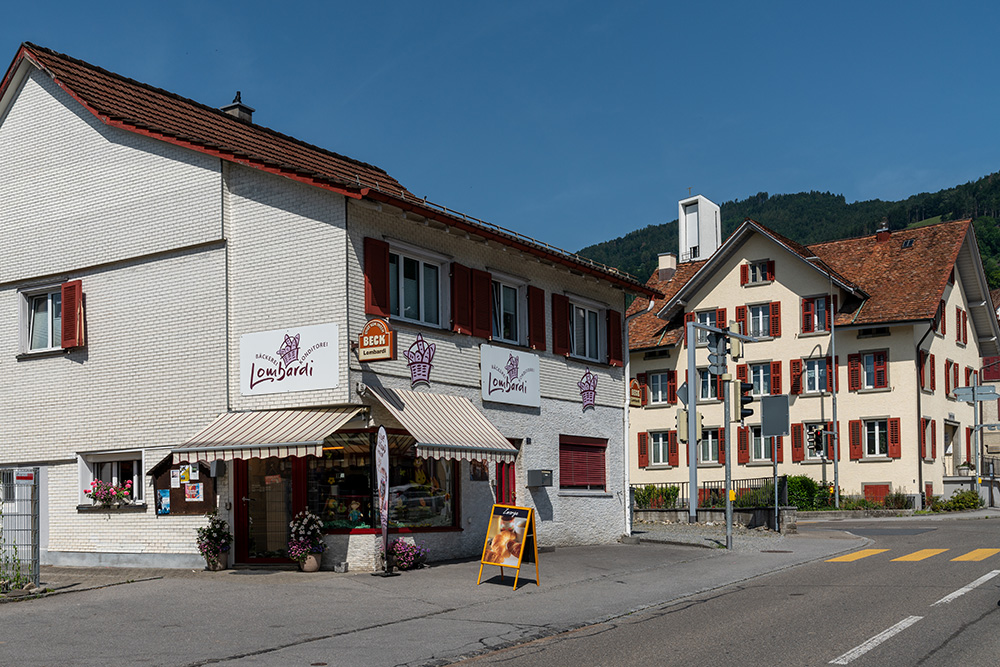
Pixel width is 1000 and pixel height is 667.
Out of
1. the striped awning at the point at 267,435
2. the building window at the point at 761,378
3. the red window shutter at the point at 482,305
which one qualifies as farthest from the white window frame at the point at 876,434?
the striped awning at the point at 267,435

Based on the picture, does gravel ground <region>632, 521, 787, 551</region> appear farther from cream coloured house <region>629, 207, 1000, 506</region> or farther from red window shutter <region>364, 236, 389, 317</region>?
cream coloured house <region>629, 207, 1000, 506</region>

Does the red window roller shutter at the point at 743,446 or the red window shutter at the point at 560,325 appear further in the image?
the red window roller shutter at the point at 743,446

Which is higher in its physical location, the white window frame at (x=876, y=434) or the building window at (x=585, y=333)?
the building window at (x=585, y=333)

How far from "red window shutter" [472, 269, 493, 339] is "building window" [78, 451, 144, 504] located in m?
7.02

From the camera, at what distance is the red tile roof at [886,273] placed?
4322 centimetres

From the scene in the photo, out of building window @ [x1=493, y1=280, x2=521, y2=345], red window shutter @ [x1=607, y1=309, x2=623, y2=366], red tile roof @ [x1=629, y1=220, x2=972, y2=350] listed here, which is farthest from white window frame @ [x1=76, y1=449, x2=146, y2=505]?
red tile roof @ [x1=629, y1=220, x2=972, y2=350]

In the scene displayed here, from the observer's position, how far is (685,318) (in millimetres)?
49688

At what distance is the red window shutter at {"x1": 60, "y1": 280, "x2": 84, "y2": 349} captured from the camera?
2105 centimetres

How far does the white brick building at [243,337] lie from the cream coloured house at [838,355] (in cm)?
1962

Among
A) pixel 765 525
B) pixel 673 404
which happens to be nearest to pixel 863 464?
pixel 673 404

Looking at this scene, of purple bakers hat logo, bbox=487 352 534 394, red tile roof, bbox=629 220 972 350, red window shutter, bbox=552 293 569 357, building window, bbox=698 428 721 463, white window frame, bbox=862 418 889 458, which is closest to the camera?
purple bakers hat logo, bbox=487 352 534 394

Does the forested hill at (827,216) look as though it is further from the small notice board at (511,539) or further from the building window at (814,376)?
the small notice board at (511,539)

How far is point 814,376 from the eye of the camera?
150 feet

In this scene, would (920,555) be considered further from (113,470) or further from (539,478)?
(113,470)
